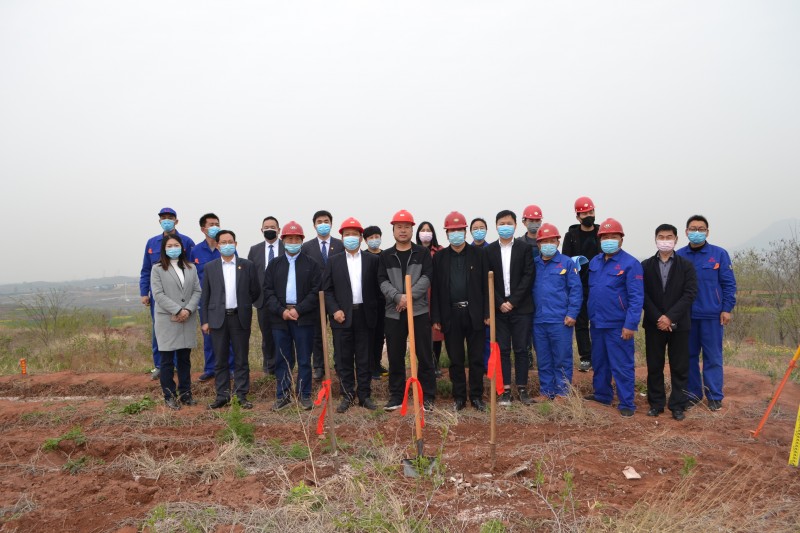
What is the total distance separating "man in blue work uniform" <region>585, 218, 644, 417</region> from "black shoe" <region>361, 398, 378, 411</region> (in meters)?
2.97

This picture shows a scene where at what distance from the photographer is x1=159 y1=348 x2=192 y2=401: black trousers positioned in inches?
261

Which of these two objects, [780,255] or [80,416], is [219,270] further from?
[780,255]

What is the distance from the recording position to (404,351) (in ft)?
20.1

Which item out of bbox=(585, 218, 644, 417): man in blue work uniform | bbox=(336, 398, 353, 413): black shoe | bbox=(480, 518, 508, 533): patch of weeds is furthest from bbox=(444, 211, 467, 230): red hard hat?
bbox=(480, 518, 508, 533): patch of weeds

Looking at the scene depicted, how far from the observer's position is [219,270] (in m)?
6.53

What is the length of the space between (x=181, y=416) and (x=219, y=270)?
6.25ft

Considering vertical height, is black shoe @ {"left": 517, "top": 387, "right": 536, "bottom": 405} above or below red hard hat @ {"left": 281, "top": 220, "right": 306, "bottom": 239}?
below

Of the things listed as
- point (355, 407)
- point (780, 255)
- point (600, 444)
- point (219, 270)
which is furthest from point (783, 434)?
point (780, 255)

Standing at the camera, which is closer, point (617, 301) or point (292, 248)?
point (617, 301)

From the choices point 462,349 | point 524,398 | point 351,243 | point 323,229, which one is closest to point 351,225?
point 351,243

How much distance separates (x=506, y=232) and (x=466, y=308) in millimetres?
1130

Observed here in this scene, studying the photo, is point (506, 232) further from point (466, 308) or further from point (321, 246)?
point (321, 246)

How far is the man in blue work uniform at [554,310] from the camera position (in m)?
6.21

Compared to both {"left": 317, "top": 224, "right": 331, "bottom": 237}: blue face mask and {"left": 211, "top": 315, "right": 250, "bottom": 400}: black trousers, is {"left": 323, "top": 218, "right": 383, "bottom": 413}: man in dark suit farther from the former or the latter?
{"left": 211, "top": 315, "right": 250, "bottom": 400}: black trousers
